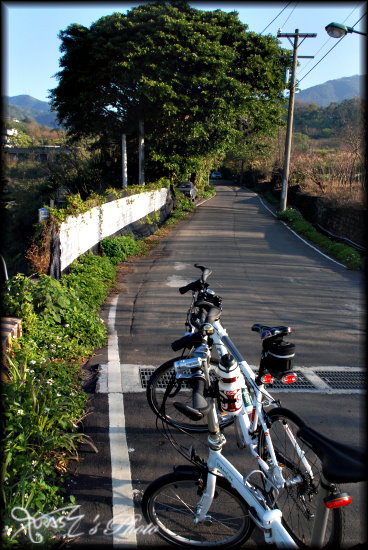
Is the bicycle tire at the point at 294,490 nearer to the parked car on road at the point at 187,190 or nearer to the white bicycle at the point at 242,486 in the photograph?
the white bicycle at the point at 242,486

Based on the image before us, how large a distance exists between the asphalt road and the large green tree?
1001cm

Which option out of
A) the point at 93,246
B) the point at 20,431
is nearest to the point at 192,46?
the point at 93,246

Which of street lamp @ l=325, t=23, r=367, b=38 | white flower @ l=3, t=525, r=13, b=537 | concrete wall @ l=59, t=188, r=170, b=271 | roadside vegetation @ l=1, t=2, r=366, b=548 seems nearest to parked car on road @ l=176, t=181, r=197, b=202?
roadside vegetation @ l=1, t=2, r=366, b=548

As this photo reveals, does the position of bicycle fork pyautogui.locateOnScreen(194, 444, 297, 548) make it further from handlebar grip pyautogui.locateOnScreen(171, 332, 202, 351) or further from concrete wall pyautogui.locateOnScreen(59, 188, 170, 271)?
concrete wall pyautogui.locateOnScreen(59, 188, 170, 271)

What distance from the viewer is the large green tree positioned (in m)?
22.3

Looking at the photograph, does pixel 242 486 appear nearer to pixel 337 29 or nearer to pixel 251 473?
pixel 251 473

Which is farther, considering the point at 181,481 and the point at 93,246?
the point at 93,246

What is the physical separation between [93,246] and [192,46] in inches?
629

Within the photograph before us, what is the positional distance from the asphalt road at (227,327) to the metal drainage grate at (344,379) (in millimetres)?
236

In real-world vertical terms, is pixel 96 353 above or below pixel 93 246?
below

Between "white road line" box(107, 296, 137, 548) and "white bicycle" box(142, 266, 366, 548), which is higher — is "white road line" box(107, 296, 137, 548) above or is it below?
below

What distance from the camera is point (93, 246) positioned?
36.0 ft

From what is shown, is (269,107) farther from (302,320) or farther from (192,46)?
(302,320)

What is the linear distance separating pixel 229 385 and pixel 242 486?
1.92ft
